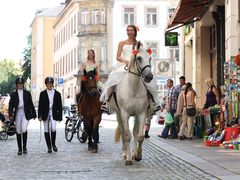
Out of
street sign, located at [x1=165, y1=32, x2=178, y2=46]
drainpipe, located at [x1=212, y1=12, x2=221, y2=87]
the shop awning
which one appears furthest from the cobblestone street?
street sign, located at [x1=165, y1=32, x2=178, y2=46]

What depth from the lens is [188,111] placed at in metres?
20.4

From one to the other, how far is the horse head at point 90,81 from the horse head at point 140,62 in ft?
11.4

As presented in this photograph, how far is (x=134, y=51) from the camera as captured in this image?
1255 centimetres

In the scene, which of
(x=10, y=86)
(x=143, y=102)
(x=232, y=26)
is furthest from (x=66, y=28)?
(x=143, y=102)

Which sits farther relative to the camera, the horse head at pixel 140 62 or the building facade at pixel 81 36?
the building facade at pixel 81 36

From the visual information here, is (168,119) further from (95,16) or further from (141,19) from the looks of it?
(95,16)

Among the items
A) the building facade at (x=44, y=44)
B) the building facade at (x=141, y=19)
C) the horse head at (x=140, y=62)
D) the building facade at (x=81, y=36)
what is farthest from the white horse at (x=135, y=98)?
the building facade at (x=44, y=44)

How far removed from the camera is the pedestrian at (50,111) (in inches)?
635

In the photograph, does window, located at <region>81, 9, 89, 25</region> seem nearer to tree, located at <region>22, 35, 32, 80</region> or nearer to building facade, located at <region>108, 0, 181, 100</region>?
building facade, located at <region>108, 0, 181, 100</region>

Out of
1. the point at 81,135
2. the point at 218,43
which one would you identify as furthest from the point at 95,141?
the point at 218,43

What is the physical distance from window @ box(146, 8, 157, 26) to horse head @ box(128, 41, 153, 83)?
5566 centimetres

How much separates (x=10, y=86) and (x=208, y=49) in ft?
349

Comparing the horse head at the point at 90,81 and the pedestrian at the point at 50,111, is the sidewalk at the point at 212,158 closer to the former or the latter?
the horse head at the point at 90,81

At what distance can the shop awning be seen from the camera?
21.1 m
